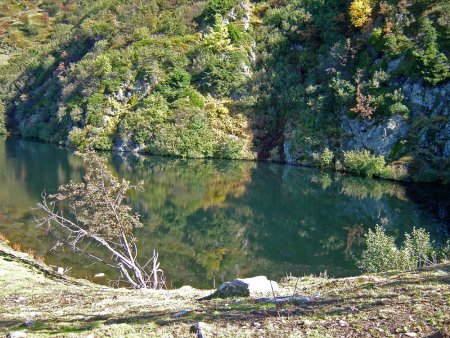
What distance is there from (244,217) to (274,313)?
2064cm

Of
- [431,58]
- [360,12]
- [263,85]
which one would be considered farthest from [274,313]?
[263,85]

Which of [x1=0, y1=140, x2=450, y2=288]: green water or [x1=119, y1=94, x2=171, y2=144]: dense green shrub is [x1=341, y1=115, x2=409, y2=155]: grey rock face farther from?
[x1=119, y1=94, x2=171, y2=144]: dense green shrub

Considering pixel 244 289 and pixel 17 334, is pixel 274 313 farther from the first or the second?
pixel 17 334

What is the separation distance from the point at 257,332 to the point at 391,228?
2004 cm

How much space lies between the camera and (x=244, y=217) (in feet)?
87.3

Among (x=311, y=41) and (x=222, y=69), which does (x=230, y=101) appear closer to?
(x=222, y=69)

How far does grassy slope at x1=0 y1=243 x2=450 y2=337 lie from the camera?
5.28 metres

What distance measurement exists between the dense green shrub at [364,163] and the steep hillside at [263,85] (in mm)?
127

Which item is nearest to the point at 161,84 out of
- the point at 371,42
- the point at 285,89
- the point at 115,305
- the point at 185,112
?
the point at 185,112

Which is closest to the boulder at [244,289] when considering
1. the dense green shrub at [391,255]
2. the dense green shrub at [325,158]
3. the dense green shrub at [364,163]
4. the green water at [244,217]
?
the dense green shrub at [391,255]

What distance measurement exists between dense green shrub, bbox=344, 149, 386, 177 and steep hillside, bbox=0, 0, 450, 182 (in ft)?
0.42

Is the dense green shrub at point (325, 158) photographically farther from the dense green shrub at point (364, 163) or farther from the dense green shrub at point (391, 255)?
the dense green shrub at point (391, 255)

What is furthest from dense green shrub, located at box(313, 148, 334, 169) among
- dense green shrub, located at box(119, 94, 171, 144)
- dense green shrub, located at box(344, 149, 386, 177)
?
dense green shrub, located at box(119, 94, 171, 144)

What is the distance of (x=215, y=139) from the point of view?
54219 millimetres
